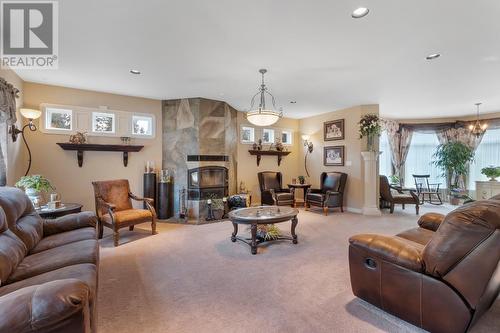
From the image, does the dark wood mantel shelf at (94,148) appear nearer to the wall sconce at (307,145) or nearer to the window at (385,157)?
the wall sconce at (307,145)

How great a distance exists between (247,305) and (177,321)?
59 centimetres

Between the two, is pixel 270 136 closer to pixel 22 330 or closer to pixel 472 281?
pixel 472 281

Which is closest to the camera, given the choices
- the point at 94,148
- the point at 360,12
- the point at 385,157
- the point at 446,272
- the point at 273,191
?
the point at 446,272

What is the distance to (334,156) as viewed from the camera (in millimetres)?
6613

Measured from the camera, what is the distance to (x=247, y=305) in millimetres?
2105

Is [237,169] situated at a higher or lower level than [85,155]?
lower

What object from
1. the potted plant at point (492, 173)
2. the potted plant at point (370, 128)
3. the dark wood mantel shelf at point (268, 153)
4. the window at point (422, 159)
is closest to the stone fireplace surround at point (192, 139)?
the dark wood mantel shelf at point (268, 153)

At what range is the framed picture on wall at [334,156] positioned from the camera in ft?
21.0

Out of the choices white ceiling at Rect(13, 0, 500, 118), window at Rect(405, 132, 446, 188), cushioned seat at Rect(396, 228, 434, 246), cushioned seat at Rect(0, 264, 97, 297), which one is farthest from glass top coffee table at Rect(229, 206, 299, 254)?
window at Rect(405, 132, 446, 188)

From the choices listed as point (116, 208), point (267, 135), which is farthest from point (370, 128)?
point (116, 208)

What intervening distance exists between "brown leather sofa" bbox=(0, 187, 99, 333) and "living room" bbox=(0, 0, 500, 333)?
0.01 meters

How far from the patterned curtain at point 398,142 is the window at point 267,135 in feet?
12.6

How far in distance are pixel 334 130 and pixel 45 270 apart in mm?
6426

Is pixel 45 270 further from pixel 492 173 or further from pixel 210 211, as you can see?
pixel 492 173
